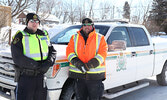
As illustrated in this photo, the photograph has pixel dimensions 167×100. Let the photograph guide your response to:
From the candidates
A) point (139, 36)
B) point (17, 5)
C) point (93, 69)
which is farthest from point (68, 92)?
point (17, 5)

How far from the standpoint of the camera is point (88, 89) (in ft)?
9.84

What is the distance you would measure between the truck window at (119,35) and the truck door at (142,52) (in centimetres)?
19

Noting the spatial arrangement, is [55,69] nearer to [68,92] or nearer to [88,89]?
[68,92]

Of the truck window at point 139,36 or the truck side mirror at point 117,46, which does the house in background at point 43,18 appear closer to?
the truck window at point 139,36

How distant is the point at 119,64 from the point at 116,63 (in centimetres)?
13

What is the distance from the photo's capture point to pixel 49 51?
2.89m

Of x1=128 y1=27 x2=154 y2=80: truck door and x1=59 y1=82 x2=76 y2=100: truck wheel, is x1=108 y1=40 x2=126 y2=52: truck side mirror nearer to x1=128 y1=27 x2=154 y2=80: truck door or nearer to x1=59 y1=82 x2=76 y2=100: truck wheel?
x1=128 y1=27 x2=154 y2=80: truck door

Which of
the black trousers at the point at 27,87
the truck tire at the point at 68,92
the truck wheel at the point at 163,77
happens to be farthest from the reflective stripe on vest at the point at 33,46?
the truck wheel at the point at 163,77

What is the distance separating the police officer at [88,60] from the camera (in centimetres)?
289

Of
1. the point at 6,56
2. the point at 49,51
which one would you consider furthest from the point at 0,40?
the point at 49,51

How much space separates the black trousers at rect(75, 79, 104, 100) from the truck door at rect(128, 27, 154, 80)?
1.92m

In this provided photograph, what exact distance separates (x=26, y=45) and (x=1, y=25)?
28.3 ft

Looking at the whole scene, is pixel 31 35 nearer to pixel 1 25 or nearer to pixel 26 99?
pixel 26 99

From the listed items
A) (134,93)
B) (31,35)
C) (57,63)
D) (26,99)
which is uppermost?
(31,35)
